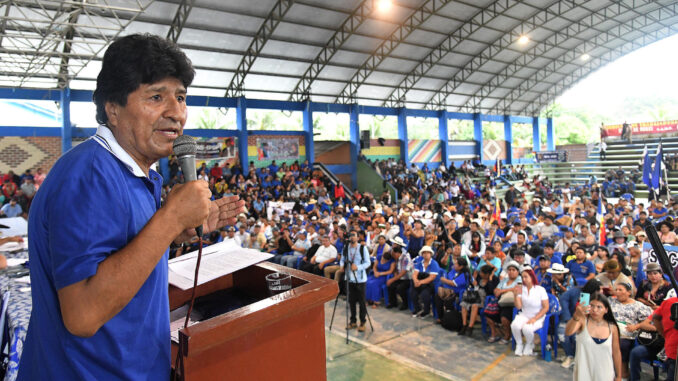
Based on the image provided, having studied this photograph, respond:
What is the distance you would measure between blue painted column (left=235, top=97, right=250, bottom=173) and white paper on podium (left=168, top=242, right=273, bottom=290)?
15955 mm

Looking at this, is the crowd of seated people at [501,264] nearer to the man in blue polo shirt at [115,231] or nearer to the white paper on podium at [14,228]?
the man in blue polo shirt at [115,231]

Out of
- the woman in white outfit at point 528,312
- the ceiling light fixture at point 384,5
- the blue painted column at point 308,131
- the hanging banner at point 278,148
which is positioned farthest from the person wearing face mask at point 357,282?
the blue painted column at point 308,131

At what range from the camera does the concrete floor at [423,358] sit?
4645 millimetres

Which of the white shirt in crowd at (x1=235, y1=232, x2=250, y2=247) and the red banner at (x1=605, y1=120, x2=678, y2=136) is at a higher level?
the red banner at (x1=605, y1=120, x2=678, y2=136)

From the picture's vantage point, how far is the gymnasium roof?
12.3 m

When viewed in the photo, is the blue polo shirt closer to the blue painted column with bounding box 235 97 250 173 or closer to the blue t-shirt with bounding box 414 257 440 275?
the blue t-shirt with bounding box 414 257 440 275

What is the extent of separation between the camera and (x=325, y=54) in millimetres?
16844

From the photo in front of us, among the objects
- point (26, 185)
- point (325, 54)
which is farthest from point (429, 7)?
point (26, 185)

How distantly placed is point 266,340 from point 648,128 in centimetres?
3006

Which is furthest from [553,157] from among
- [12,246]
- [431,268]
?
[12,246]

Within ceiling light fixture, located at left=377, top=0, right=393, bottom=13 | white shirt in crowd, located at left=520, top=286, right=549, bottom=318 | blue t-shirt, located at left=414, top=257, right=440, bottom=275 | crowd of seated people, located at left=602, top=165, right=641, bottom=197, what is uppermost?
ceiling light fixture, located at left=377, top=0, right=393, bottom=13

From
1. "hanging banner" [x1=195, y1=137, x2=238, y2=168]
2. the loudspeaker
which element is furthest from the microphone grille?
the loudspeaker

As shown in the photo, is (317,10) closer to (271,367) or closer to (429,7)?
(429,7)

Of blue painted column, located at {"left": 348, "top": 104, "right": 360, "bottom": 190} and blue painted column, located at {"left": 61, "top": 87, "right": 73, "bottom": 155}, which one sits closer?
blue painted column, located at {"left": 61, "top": 87, "right": 73, "bottom": 155}
